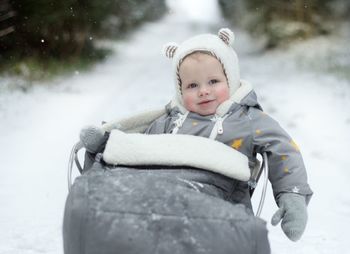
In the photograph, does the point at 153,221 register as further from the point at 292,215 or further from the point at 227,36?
the point at 227,36

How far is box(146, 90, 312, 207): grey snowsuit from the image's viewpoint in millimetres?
2393

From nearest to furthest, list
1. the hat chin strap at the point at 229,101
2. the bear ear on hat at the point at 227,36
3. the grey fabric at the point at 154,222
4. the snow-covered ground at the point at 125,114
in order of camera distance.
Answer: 1. the grey fabric at the point at 154,222
2. the hat chin strap at the point at 229,101
3. the bear ear on hat at the point at 227,36
4. the snow-covered ground at the point at 125,114

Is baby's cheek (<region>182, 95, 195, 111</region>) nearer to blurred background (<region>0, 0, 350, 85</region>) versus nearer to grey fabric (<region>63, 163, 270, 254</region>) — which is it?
grey fabric (<region>63, 163, 270, 254</region>)

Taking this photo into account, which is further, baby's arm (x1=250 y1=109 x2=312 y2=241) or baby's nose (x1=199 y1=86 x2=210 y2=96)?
baby's nose (x1=199 y1=86 x2=210 y2=96)

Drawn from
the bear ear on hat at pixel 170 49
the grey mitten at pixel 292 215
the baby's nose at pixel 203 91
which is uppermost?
the bear ear on hat at pixel 170 49

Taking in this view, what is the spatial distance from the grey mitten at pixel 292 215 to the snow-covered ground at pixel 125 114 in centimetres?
125

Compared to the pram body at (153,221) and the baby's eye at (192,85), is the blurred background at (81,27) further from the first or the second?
the pram body at (153,221)

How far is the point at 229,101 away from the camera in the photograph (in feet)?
8.52

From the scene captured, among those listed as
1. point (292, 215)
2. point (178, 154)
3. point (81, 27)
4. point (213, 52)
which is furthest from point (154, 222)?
point (81, 27)

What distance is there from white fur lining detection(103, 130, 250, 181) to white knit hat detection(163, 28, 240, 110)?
1.79ft

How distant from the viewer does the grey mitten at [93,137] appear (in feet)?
8.07

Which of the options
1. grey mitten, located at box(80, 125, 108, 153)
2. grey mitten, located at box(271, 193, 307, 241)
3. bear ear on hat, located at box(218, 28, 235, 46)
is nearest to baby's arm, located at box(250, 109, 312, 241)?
grey mitten, located at box(271, 193, 307, 241)

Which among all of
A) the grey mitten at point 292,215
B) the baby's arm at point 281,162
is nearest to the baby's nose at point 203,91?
the baby's arm at point 281,162

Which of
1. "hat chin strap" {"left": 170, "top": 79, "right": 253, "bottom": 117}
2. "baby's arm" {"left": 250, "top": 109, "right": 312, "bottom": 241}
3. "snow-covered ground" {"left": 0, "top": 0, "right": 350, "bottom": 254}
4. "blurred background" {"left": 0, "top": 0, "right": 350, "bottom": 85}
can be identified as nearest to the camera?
"baby's arm" {"left": 250, "top": 109, "right": 312, "bottom": 241}
